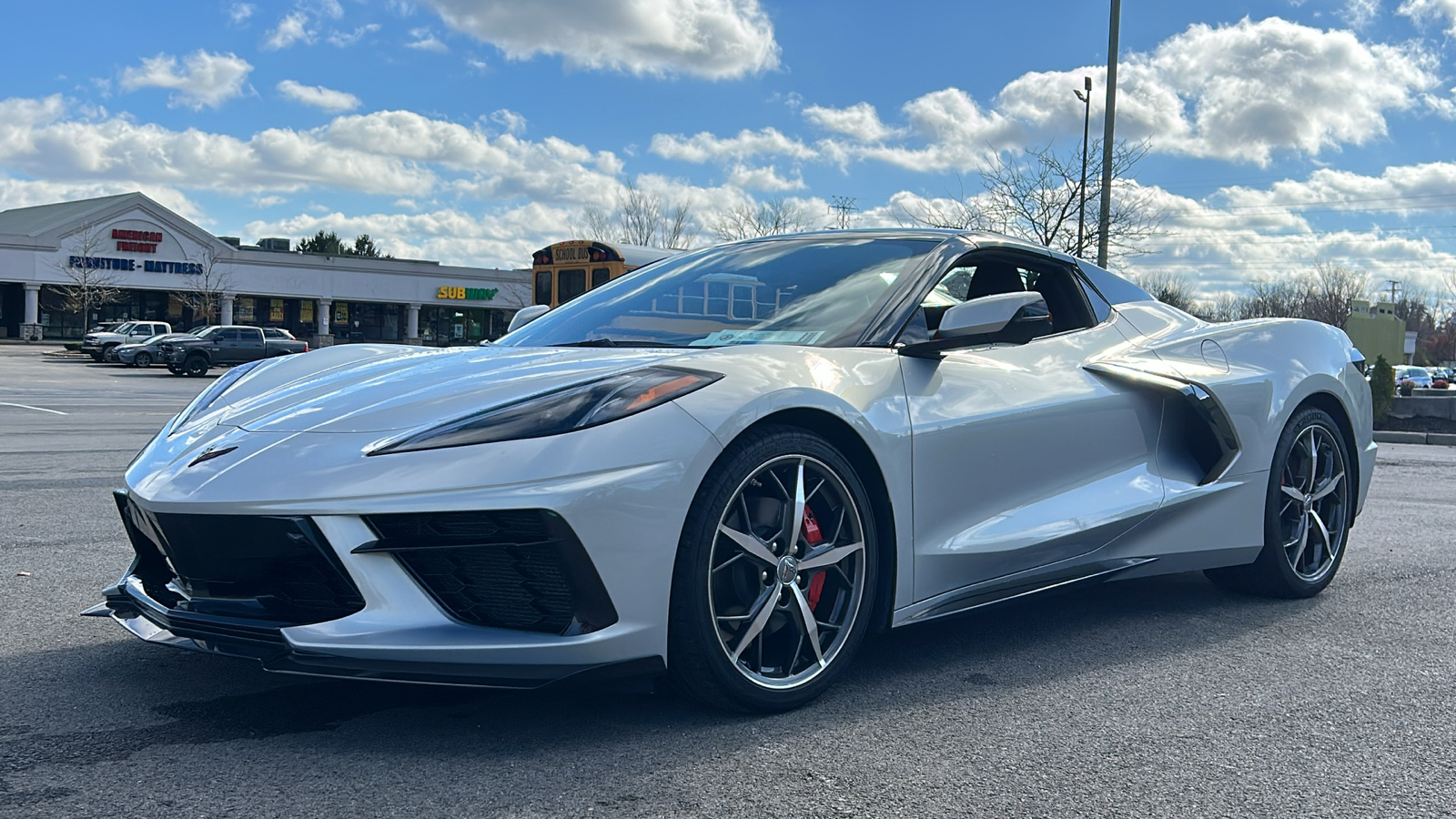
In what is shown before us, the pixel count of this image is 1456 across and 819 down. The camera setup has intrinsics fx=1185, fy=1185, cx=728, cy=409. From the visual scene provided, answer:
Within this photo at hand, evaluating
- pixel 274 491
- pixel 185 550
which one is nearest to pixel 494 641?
pixel 274 491

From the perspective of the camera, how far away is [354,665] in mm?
2566

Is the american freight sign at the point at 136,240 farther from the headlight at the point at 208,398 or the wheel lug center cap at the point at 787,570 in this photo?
the wheel lug center cap at the point at 787,570

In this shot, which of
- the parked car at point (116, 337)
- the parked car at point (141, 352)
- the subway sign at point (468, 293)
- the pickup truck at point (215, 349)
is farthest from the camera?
the subway sign at point (468, 293)

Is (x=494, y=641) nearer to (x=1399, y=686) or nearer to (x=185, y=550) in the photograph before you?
(x=185, y=550)

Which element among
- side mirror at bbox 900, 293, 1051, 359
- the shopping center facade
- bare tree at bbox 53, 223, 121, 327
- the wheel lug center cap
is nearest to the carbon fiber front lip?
the wheel lug center cap

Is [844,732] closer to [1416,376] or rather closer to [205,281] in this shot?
[1416,376]

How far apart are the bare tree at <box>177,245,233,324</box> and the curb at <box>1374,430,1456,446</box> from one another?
174ft

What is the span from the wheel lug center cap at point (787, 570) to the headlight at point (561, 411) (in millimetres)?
500

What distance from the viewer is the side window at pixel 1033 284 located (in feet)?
13.6

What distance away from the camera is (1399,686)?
136 inches

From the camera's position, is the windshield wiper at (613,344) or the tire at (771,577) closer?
the tire at (771,577)

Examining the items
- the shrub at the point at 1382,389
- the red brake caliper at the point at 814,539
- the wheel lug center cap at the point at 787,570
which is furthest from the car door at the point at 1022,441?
the shrub at the point at 1382,389


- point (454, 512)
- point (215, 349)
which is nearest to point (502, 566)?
point (454, 512)

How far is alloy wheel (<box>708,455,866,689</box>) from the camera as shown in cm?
292
